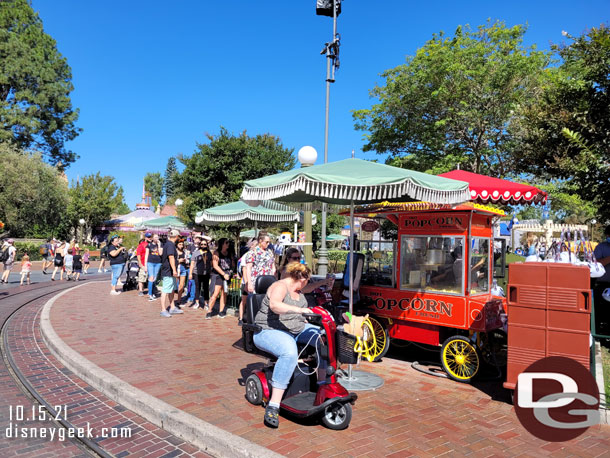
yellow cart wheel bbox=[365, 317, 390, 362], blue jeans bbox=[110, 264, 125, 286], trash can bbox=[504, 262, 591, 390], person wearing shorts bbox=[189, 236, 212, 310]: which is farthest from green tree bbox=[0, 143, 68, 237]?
trash can bbox=[504, 262, 591, 390]

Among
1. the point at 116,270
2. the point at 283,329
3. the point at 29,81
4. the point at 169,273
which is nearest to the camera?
the point at 283,329

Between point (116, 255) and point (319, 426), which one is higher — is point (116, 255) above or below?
above

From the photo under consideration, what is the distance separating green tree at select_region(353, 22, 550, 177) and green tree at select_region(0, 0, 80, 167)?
33836 millimetres

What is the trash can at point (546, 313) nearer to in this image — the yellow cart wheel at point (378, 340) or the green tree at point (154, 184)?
the yellow cart wheel at point (378, 340)

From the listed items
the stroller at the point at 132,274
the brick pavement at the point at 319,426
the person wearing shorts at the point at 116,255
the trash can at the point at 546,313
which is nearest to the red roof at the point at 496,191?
the trash can at the point at 546,313

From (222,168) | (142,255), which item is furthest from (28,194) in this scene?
(142,255)

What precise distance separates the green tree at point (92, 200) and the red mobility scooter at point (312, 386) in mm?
43237

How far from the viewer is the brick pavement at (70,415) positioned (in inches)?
139

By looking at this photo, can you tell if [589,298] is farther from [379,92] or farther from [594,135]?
[379,92]

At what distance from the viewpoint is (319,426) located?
393 cm

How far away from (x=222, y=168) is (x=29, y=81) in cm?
2902

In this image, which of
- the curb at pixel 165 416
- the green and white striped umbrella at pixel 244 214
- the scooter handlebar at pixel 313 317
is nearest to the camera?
the curb at pixel 165 416

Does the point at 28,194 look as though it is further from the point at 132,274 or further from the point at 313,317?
the point at 313,317

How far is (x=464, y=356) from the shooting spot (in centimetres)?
535
